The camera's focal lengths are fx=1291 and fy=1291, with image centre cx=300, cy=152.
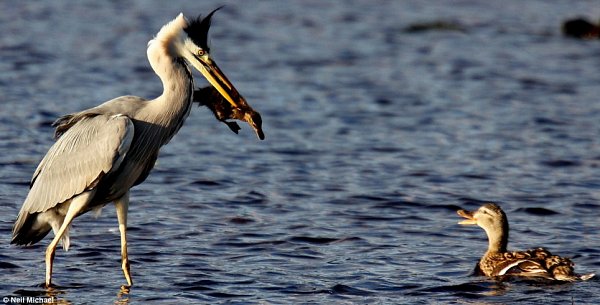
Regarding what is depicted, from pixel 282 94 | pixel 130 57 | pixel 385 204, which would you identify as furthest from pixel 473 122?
pixel 130 57

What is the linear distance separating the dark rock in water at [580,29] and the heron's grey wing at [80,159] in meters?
14.8

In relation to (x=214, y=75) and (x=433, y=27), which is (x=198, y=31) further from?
(x=433, y=27)

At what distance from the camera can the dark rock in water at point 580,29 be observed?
22969 mm

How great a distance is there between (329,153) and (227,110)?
16.5ft

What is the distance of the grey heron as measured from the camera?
955cm

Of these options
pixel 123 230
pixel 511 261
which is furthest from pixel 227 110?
pixel 511 261

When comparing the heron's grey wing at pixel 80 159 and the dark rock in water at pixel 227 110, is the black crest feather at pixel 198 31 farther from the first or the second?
the heron's grey wing at pixel 80 159

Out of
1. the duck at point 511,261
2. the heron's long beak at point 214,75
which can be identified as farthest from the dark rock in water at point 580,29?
the heron's long beak at point 214,75

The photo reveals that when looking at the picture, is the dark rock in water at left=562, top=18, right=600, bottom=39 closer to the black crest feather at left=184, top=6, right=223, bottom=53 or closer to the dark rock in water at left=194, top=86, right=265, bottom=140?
the dark rock in water at left=194, top=86, right=265, bottom=140

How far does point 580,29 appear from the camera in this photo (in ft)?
75.7

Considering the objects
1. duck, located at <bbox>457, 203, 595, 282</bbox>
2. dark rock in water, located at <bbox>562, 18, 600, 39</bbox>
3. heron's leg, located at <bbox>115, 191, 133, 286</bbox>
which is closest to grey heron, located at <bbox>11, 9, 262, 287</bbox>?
heron's leg, located at <bbox>115, 191, 133, 286</bbox>

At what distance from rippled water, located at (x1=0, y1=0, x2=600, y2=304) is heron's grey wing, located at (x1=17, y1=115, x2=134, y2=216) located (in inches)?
26.3

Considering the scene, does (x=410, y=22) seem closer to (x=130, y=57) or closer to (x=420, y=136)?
(x=130, y=57)

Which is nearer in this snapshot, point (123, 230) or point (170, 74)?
point (170, 74)
